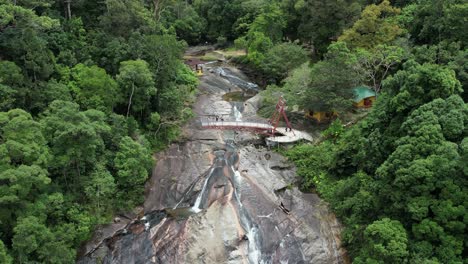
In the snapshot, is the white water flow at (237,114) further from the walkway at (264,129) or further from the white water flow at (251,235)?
the white water flow at (251,235)

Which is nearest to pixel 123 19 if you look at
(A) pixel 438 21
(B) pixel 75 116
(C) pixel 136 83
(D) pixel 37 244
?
(C) pixel 136 83

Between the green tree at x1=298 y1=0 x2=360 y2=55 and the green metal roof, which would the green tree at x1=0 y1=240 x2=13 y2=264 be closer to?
the green metal roof

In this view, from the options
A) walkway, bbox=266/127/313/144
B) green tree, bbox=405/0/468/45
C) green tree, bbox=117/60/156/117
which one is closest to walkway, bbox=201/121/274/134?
walkway, bbox=266/127/313/144

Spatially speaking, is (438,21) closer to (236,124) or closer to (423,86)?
(423,86)

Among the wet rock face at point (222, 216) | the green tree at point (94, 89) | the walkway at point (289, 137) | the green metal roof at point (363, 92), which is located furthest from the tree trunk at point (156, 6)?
the green metal roof at point (363, 92)

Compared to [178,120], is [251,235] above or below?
below
